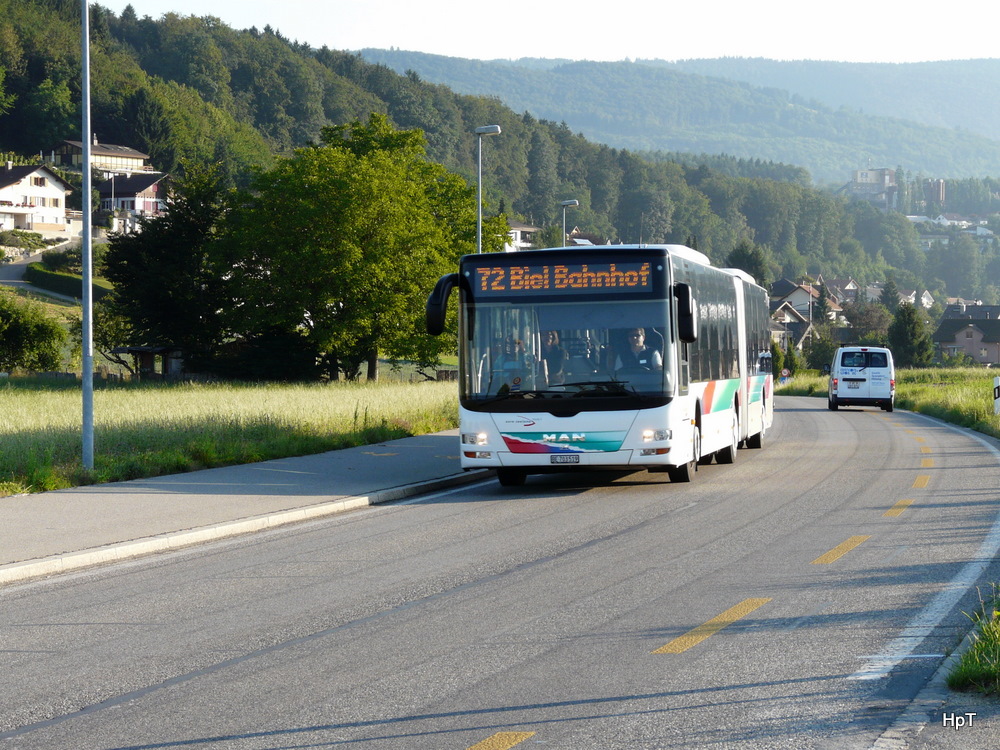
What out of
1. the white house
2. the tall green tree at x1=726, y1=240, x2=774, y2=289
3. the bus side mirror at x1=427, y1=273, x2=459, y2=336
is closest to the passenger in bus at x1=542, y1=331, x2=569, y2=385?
the bus side mirror at x1=427, y1=273, x2=459, y2=336

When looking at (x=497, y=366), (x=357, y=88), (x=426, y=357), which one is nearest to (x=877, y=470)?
(x=497, y=366)

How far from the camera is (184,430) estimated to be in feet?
72.6

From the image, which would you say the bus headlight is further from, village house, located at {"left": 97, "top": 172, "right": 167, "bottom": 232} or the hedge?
village house, located at {"left": 97, "top": 172, "right": 167, "bottom": 232}

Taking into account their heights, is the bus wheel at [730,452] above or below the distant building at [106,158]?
below

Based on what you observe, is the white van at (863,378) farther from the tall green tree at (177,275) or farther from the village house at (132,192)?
the village house at (132,192)

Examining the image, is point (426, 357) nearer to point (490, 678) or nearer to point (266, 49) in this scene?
point (490, 678)

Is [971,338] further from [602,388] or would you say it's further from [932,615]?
[932,615]

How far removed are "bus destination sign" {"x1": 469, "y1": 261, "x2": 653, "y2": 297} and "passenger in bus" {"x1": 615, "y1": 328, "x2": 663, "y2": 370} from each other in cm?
57

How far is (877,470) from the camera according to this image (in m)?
18.9

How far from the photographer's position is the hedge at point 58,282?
87.3m

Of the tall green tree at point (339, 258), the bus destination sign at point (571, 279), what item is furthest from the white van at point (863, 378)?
the bus destination sign at point (571, 279)

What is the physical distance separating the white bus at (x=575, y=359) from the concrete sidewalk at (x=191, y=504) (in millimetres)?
1767

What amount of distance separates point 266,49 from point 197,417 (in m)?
181

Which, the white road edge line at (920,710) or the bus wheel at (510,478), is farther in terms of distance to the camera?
the bus wheel at (510,478)
